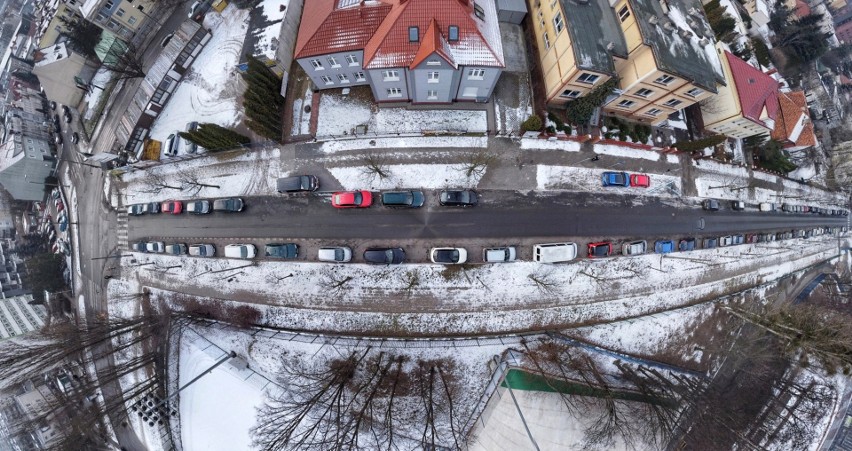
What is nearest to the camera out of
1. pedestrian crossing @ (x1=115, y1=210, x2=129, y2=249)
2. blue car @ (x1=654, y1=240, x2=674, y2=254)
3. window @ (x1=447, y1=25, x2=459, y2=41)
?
window @ (x1=447, y1=25, x2=459, y2=41)

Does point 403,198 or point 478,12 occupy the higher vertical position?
point 478,12

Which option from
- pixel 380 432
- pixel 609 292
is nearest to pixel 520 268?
pixel 609 292

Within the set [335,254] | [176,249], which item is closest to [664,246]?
[335,254]

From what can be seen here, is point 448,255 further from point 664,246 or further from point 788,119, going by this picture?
point 788,119

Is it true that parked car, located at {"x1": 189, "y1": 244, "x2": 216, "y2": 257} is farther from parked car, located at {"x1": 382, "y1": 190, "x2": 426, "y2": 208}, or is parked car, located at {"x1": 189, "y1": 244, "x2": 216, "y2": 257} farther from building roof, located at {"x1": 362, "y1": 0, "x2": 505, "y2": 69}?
building roof, located at {"x1": 362, "y1": 0, "x2": 505, "y2": 69}

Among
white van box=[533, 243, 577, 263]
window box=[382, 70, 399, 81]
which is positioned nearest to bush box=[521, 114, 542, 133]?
white van box=[533, 243, 577, 263]

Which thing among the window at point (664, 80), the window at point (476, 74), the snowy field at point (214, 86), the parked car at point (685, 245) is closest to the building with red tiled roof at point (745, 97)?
the window at point (664, 80)

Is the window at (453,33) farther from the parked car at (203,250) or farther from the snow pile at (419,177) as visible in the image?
the parked car at (203,250)
